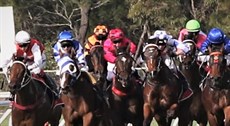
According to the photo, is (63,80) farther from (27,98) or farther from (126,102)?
(126,102)

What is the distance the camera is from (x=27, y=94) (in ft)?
36.9

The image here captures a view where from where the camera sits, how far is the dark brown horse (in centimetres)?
1087

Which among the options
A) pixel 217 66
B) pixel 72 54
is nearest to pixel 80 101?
pixel 72 54

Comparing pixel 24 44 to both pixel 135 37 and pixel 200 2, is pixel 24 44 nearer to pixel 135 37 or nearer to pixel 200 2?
pixel 200 2

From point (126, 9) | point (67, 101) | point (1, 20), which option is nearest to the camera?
point (67, 101)

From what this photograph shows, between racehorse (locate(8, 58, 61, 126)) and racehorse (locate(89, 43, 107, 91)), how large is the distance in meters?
0.85

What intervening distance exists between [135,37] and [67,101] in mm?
23026

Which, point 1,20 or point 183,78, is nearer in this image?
point 183,78

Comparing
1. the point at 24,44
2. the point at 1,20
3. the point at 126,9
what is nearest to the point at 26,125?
the point at 24,44

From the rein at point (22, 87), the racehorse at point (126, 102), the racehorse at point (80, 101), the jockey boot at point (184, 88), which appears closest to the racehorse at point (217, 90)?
the jockey boot at point (184, 88)

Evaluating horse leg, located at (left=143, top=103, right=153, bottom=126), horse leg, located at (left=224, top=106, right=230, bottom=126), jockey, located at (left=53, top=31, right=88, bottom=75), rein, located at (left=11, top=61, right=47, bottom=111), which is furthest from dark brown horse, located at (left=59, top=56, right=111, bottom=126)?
horse leg, located at (left=224, top=106, right=230, bottom=126)

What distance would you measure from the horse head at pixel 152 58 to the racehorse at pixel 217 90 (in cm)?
80

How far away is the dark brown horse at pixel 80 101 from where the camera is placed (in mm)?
10867

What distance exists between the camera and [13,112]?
11.4m
